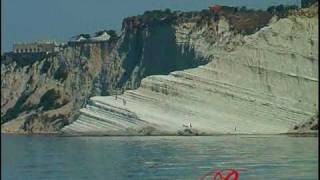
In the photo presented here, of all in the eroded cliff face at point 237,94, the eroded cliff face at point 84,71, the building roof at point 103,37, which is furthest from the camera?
the building roof at point 103,37

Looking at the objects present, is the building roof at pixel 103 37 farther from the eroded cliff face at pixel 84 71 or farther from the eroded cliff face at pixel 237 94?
the eroded cliff face at pixel 237 94

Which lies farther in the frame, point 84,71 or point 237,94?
point 84,71

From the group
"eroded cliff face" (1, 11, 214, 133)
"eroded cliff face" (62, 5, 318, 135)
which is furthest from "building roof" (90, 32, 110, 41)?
"eroded cliff face" (62, 5, 318, 135)

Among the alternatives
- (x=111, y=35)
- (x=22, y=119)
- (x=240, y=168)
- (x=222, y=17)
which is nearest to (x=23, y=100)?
(x=22, y=119)

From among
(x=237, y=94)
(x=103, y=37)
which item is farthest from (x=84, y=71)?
(x=237, y=94)

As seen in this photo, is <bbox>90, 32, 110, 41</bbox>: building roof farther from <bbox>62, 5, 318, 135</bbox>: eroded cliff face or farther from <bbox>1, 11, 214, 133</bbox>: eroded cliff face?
<bbox>62, 5, 318, 135</bbox>: eroded cliff face

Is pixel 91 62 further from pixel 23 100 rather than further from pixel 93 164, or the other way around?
pixel 93 164

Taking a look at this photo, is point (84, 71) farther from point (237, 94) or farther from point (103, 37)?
point (237, 94)

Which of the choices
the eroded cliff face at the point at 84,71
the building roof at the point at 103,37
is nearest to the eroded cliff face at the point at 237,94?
the eroded cliff face at the point at 84,71

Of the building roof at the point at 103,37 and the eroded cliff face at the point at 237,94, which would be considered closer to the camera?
the eroded cliff face at the point at 237,94
